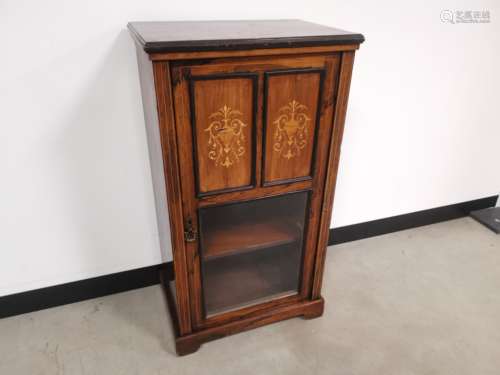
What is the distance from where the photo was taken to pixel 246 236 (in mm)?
1261

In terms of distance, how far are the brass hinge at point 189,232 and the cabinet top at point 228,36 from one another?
47cm

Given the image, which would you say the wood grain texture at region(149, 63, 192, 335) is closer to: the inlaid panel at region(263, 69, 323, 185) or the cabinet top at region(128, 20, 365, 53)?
the cabinet top at region(128, 20, 365, 53)

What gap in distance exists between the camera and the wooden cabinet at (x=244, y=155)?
35.7 inches

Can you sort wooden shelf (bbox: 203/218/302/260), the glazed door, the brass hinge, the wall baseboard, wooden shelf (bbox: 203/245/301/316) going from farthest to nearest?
1. the wall baseboard
2. wooden shelf (bbox: 203/245/301/316)
3. wooden shelf (bbox: 203/218/302/260)
4. the brass hinge
5. the glazed door

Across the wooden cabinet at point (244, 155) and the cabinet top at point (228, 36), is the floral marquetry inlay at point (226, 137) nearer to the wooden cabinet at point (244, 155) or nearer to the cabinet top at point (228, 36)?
the wooden cabinet at point (244, 155)

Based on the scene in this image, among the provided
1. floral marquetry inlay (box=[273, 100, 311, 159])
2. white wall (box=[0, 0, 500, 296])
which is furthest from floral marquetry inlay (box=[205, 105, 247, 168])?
white wall (box=[0, 0, 500, 296])

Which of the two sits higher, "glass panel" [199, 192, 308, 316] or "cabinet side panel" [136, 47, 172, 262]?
"cabinet side panel" [136, 47, 172, 262]

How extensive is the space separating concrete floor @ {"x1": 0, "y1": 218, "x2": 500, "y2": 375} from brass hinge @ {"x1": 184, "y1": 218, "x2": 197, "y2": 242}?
18.8 inches

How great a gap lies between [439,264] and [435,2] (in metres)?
1.14

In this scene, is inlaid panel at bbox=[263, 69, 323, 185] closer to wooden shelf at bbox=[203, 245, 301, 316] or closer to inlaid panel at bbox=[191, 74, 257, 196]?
inlaid panel at bbox=[191, 74, 257, 196]

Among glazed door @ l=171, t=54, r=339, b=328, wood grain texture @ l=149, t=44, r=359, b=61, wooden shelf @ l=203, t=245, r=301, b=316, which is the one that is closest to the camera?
wood grain texture @ l=149, t=44, r=359, b=61

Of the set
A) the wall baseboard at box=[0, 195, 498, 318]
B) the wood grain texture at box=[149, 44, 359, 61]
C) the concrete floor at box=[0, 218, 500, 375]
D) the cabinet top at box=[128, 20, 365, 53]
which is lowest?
the concrete floor at box=[0, 218, 500, 375]

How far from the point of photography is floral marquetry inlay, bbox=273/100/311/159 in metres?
1.02

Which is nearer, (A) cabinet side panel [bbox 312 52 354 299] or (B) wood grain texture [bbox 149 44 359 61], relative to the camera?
(B) wood grain texture [bbox 149 44 359 61]
